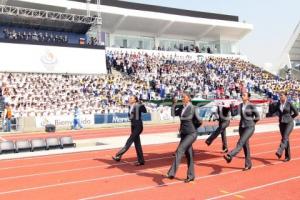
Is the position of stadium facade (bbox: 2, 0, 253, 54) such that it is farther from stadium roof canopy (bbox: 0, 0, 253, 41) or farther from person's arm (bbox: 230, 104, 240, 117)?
person's arm (bbox: 230, 104, 240, 117)

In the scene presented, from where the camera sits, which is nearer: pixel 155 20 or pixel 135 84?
pixel 135 84

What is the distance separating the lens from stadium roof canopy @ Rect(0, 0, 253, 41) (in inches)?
1800

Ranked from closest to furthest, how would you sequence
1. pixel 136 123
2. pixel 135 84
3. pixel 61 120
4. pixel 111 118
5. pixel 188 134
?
pixel 188 134 → pixel 136 123 → pixel 61 120 → pixel 111 118 → pixel 135 84

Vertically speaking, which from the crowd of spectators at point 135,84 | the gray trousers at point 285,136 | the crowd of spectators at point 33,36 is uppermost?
the crowd of spectators at point 33,36

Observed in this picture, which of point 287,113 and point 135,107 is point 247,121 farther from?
point 135,107

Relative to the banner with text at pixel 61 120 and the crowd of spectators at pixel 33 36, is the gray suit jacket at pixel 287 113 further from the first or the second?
the crowd of spectators at pixel 33 36

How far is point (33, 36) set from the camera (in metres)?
39.2

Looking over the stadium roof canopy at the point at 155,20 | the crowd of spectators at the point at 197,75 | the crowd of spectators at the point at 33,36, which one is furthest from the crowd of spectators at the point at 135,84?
the stadium roof canopy at the point at 155,20

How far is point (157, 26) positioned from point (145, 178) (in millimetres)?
47103

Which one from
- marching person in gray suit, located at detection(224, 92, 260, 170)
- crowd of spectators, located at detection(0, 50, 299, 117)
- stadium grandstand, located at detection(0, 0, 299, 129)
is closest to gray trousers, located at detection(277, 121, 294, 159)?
marching person in gray suit, located at detection(224, 92, 260, 170)

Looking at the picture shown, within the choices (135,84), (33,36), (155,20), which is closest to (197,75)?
(135,84)

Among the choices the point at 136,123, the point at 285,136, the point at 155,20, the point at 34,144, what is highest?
the point at 155,20

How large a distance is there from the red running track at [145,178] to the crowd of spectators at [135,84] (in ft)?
40.9

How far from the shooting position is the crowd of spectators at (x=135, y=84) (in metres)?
31.4
